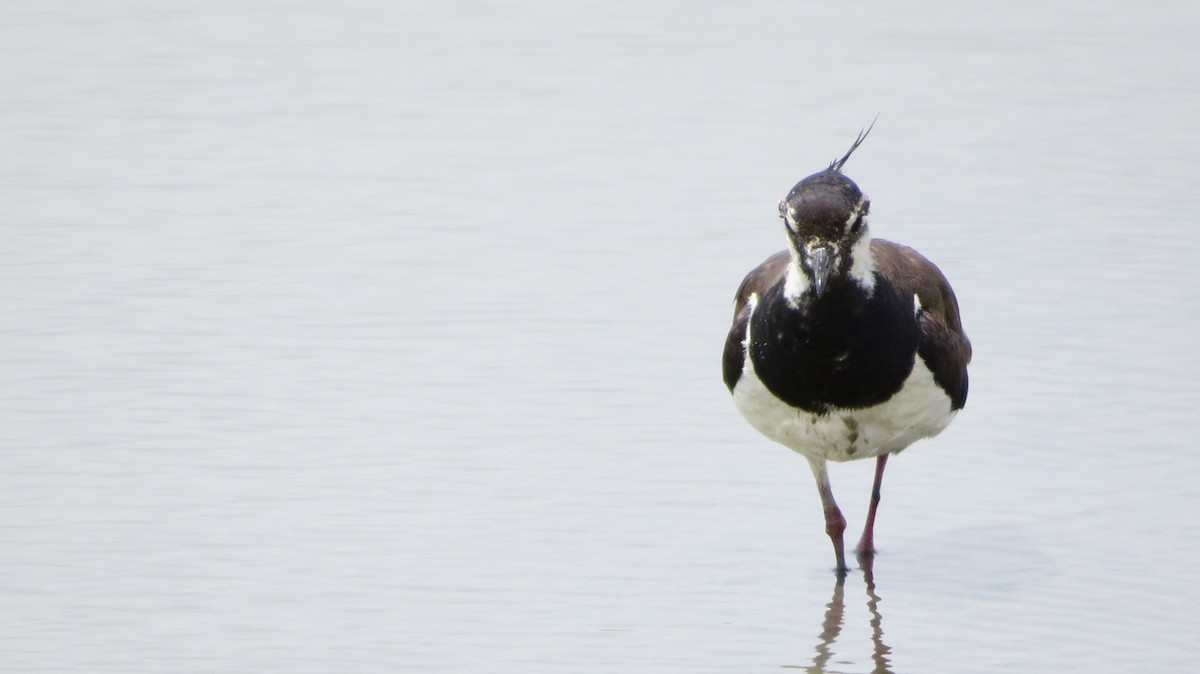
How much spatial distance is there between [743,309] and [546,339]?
208cm

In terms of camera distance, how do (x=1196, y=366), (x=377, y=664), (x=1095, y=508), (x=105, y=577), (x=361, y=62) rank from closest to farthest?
(x=377, y=664) → (x=105, y=577) → (x=1095, y=508) → (x=1196, y=366) → (x=361, y=62)

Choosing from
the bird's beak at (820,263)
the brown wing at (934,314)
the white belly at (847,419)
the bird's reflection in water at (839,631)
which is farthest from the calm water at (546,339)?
the bird's beak at (820,263)

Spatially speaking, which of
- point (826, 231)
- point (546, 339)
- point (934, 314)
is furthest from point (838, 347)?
point (546, 339)

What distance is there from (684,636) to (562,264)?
3.81 metres

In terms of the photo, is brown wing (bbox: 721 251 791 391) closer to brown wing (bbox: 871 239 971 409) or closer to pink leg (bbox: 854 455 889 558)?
brown wing (bbox: 871 239 971 409)

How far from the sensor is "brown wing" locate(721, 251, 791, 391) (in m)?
6.92

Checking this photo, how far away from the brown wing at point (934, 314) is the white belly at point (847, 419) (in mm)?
67

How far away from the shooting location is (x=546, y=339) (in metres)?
9.15

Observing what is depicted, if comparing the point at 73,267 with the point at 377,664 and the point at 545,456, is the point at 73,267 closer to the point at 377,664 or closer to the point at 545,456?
the point at 545,456

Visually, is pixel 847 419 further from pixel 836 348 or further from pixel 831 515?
pixel 831 515

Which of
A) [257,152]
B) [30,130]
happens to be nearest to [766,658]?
[257,152]

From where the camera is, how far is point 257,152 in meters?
11.7

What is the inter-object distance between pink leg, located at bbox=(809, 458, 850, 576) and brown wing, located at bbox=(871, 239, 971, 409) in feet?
1.79

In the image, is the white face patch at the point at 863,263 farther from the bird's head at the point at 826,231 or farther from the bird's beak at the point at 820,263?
the bird's beak at the point at 820,263
